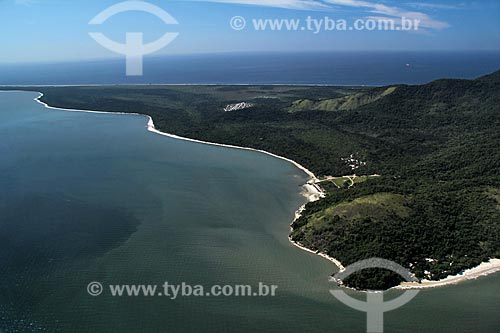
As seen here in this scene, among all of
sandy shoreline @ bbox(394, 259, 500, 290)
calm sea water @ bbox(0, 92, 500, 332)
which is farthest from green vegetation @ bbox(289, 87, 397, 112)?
sandy shoreline @ bbox(394, 259, 500, 290)

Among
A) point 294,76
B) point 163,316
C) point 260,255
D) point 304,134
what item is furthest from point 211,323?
point 294,76

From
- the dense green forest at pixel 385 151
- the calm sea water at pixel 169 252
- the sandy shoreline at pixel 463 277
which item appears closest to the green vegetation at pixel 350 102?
the dense green forest at pixel 385 151

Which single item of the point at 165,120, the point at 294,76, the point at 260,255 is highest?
the point at 294,76

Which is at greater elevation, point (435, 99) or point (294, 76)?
point (294, 76)

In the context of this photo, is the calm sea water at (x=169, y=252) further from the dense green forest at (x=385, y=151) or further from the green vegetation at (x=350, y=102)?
the green vegetation at (x=350, y=102)

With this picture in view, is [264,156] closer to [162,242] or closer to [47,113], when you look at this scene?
[162,242]
